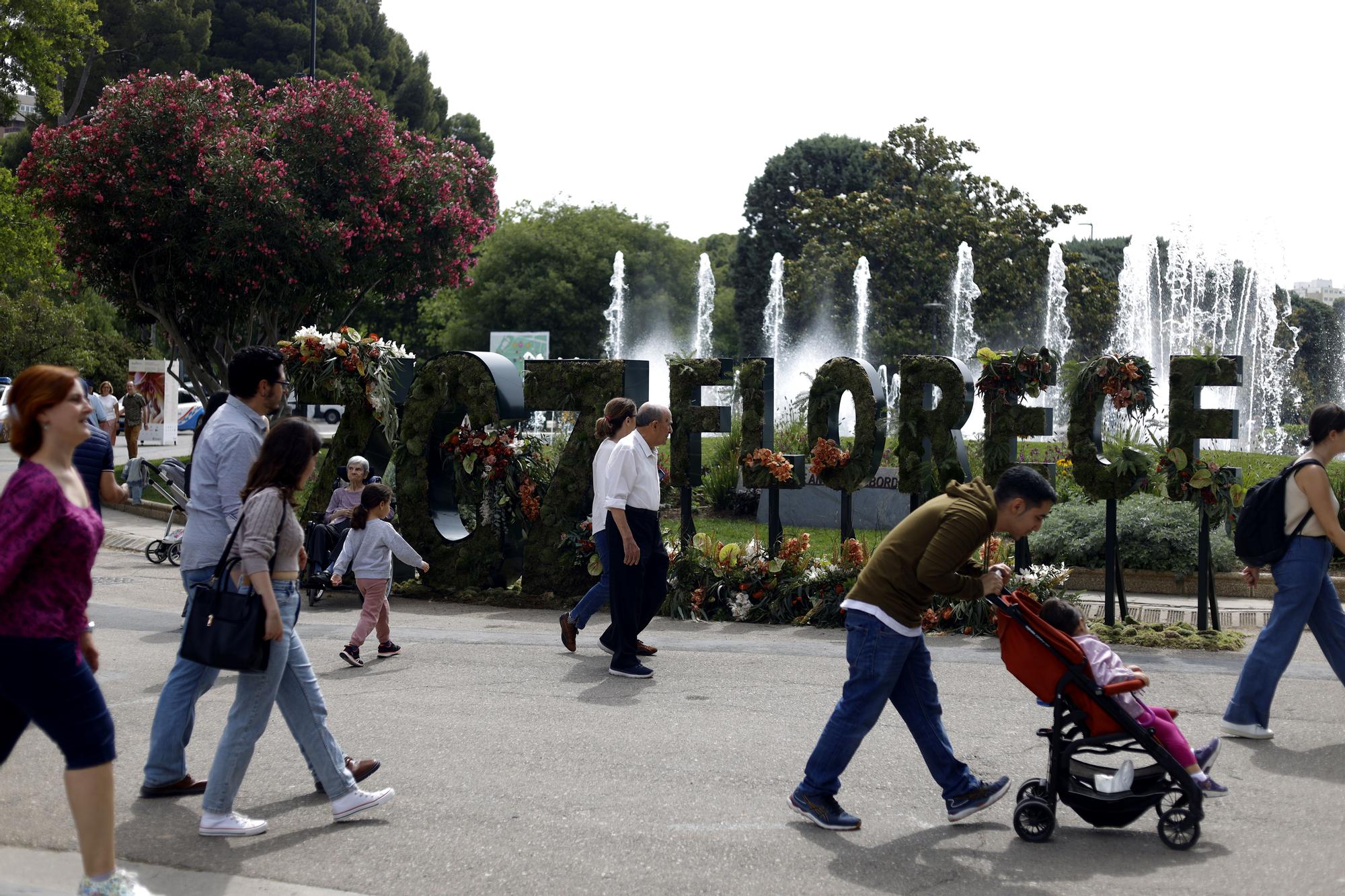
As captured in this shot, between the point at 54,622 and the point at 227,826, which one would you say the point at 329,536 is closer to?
the point at 227,826

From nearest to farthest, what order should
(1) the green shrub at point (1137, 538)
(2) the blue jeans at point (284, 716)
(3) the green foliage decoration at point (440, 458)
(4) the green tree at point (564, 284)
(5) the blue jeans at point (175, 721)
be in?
1. (2) the blue jeans at point (284, 716)
2. (5) the blue jeans at point (175, 721)
3. (3) the green foliage decoration at point (440, 458)
4. (1) the green shrub at point (1137, 538)
5. (4) the green tree at point (564, 284)

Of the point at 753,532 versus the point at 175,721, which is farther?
the point at 753,532

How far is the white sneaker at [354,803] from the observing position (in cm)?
514

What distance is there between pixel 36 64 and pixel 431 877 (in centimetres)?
2524

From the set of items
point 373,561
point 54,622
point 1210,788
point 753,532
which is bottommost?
point 1210,788

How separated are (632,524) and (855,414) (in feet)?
11.3

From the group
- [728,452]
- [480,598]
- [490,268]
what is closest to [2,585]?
[480,598]

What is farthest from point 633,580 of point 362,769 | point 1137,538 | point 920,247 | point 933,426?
point 920,247

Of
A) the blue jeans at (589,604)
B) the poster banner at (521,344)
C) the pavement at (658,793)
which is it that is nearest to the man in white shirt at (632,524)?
the pavement at (658,793)

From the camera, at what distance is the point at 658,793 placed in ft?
18.3

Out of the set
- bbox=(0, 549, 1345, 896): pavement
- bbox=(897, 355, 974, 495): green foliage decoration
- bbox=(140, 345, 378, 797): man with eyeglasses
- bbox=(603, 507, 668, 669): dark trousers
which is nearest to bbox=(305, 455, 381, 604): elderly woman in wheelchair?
bbox=(0, 549, 1345, 896): pavement

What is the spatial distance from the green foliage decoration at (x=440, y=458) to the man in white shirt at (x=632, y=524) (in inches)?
145

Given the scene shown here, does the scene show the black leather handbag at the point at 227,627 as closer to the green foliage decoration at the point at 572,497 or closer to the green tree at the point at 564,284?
the green foliage decoration at the point at 572,497

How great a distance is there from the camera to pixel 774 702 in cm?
743
